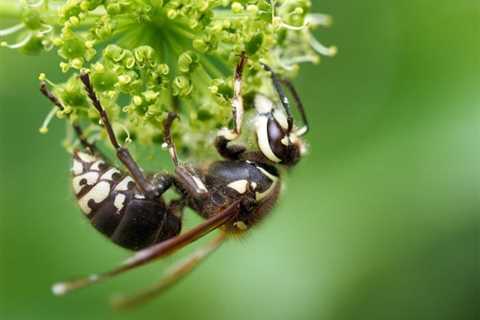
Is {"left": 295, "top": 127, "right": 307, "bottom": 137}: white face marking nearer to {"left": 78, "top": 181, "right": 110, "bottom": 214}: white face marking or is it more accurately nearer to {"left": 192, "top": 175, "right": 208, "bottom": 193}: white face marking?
{"left": 192, "top": 175, "right": 208, "bottom": 193}: white face marking

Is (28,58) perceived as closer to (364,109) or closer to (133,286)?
(133,286)

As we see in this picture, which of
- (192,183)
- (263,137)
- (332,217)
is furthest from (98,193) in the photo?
(332,217)

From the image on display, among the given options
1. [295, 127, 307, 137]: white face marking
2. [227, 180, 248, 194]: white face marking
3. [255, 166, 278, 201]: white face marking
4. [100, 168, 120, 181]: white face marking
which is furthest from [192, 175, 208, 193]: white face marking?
[295, 127, 307, 137]: white face marking

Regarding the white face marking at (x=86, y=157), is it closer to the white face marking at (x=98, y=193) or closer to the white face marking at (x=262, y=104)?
the white face marking at (x=98, y=193)

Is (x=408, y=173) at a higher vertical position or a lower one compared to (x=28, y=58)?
lower

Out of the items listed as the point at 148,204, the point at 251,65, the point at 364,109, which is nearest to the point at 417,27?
the point at 364,109

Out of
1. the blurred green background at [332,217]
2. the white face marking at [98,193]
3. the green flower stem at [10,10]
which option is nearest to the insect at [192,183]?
the white face marking at [98,193]
